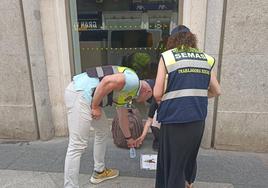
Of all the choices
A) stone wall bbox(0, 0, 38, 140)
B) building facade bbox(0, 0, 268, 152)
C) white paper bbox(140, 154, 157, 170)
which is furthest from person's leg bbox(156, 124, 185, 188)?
stone wall bbox(0, 0, 38, 140)

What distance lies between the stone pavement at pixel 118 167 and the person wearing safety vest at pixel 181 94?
0.89 m

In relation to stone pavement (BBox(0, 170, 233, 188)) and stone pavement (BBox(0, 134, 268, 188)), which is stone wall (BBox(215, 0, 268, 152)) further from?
stone pavement (BBox(0, 170, 233, 188))

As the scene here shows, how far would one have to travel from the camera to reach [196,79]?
2.09m

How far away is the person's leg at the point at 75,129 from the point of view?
247cm

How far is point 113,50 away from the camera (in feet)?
14.5

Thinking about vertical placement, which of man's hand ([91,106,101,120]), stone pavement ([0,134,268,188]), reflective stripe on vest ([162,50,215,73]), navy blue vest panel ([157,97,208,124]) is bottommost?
stone pavement ([0,134,268,188])

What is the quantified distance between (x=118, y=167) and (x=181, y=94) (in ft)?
5.43

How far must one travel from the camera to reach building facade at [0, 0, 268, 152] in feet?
11.2

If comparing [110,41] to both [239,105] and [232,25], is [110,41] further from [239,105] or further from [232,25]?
[239,105]

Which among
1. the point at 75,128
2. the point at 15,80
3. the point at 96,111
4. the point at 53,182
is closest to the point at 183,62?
the point at 96,111

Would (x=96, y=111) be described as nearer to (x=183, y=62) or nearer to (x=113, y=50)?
(x=183, y=62)

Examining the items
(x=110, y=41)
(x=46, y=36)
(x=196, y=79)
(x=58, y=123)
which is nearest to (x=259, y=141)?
(x=196, y=79)

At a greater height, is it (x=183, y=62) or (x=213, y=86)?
(x=183, y=62)

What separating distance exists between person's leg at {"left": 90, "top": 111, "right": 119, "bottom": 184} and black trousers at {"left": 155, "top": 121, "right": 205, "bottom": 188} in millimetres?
692
